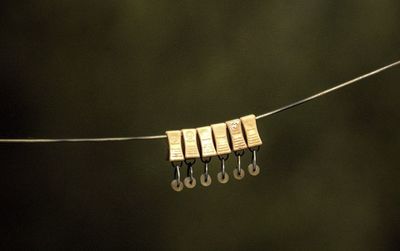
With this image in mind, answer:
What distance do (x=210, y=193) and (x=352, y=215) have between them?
3.05 ft

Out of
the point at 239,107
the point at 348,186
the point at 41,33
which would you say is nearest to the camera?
the point at 41,33

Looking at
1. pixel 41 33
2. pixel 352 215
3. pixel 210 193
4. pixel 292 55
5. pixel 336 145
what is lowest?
pixel 352 215

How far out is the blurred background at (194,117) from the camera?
2.57 m

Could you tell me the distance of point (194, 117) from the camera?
2.74m

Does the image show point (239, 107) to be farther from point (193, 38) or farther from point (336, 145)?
point (336, 145)

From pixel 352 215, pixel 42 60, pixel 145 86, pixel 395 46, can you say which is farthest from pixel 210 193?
pixel 395 46

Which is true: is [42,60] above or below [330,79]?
above

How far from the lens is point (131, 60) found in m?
2.64

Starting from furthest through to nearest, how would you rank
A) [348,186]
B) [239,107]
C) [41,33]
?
[348,186] → [239,107] → [41,33]

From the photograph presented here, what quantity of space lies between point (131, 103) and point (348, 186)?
143 cm

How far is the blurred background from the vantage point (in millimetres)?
2566

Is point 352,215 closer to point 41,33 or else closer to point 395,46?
point 395,46

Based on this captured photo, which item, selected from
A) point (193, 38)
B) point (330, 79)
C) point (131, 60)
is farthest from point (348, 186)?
point (131, 60)

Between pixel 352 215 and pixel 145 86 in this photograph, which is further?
pixel 352 215
